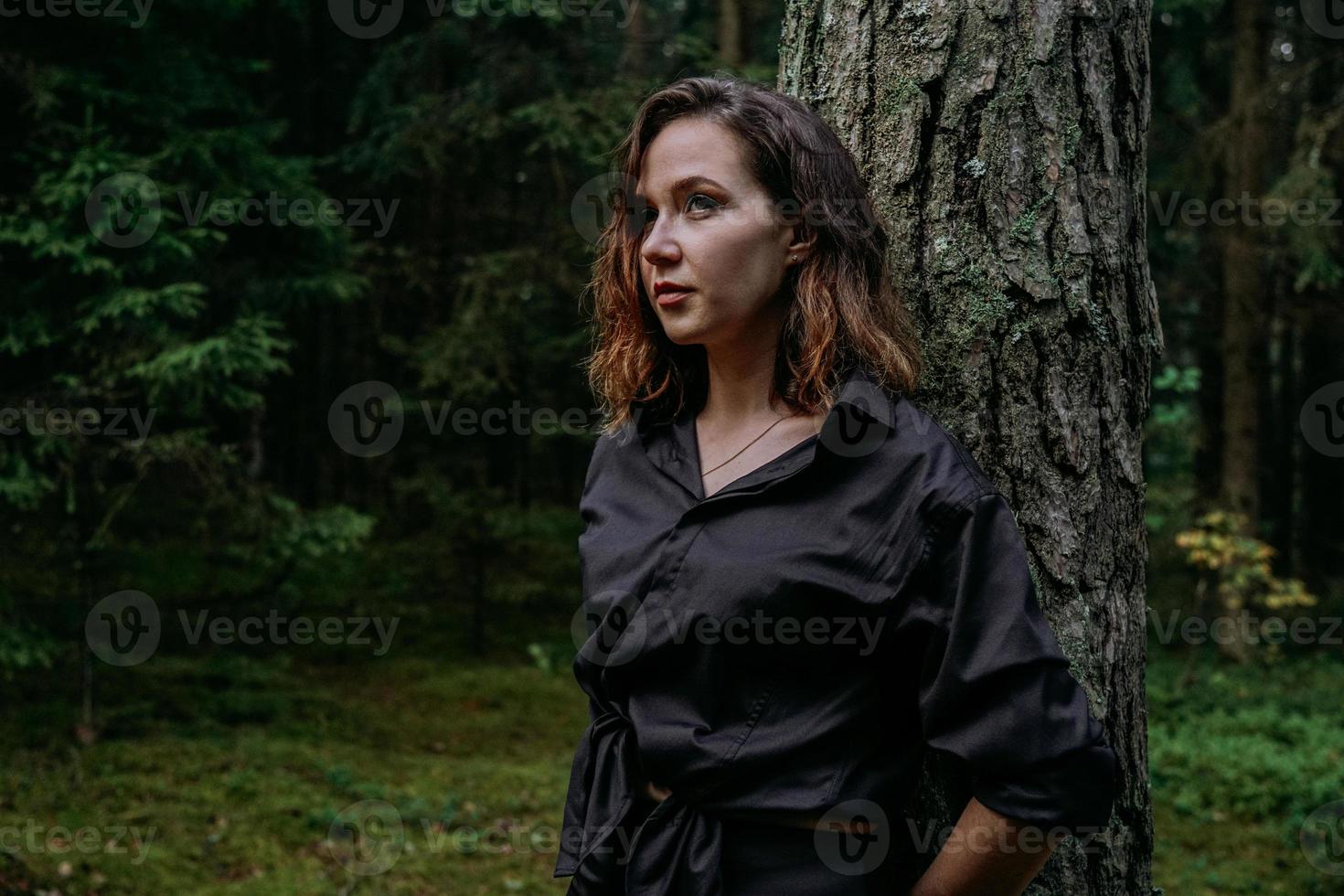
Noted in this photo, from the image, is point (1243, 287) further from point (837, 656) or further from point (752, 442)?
point (837, 656)

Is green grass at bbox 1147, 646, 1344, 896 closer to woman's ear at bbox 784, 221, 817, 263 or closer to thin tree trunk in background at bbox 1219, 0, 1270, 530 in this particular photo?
thin tree trunk in background at bbox 1219, 0, 1270, 530

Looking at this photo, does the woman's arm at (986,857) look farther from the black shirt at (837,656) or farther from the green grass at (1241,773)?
the green grass at (1241,773)

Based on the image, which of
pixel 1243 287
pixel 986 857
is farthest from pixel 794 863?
pixel 1243 287

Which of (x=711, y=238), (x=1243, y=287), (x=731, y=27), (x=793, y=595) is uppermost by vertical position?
(x=731, y=27)

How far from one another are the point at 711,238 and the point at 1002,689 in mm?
895

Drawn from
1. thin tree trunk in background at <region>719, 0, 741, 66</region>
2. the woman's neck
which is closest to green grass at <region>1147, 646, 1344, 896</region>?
the woman's neck

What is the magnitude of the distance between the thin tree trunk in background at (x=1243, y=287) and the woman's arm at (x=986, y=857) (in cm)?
1005

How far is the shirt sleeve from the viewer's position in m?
1.54

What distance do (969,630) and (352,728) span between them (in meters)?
6.49

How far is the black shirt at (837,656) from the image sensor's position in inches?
61.2

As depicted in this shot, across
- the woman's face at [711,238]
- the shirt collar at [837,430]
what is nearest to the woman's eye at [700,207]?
the woman's face at [711,238]

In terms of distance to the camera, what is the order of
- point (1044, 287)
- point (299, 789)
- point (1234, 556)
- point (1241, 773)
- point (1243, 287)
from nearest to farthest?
1. point (1044, 287)
2. point (299, 789)
3. point (1241, 773)
4. point (1234, 556)
5. point (1243, 287)

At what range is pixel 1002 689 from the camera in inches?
61.1

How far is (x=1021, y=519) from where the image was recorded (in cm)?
197
